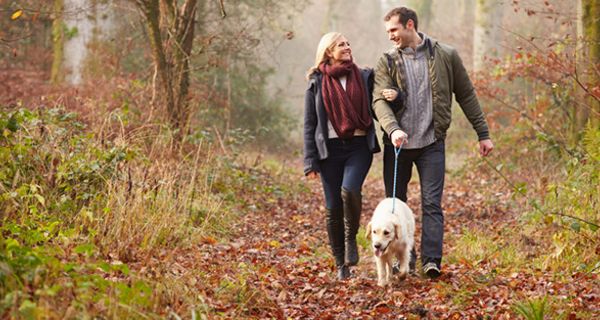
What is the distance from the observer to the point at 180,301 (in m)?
4.57

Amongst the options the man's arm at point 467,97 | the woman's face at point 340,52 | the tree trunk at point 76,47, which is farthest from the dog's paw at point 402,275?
the tree trunk at point 76,47

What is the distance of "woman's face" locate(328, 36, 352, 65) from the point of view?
6.31m

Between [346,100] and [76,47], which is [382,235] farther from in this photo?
[76,47]

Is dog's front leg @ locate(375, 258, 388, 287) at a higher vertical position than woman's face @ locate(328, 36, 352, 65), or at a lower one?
lower

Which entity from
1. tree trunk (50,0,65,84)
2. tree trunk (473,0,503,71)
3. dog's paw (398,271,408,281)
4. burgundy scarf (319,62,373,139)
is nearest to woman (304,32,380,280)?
burgundy scarf (319,62,373,139)

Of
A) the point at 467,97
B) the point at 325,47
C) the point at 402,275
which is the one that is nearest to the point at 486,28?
the point at 467,97

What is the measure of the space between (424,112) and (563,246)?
1.94 meters

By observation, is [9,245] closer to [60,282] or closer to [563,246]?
[60,282]

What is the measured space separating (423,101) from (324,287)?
1811 millimetres

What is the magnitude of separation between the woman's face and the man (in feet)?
1.01

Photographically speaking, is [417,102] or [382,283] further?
[417,102]

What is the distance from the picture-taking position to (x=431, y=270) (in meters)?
6.10

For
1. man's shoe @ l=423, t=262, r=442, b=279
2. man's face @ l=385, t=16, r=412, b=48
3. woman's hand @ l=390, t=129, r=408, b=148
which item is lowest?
man's shoe @ l=423, t=262, r=442, b=279

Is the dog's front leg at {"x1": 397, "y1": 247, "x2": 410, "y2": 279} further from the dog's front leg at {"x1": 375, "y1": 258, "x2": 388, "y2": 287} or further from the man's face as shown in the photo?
the man's face
